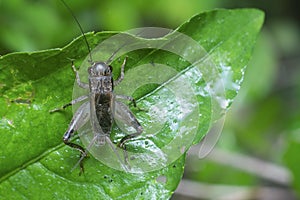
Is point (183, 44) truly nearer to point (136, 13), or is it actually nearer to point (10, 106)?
point (10, 106)

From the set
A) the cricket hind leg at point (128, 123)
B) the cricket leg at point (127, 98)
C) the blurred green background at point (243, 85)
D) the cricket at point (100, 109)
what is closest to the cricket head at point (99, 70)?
the cricket at point (100, 109)

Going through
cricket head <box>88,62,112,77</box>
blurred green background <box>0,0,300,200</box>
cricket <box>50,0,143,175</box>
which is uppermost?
cricket head <box>88,62,112,77</box>

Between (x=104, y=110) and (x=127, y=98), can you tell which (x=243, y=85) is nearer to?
(x=104, y=110)

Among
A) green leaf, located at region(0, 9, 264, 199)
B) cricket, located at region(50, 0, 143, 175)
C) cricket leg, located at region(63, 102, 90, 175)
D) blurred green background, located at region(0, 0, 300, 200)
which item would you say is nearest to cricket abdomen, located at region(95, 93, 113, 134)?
cricket, located at region(50, 0, 143, 175)

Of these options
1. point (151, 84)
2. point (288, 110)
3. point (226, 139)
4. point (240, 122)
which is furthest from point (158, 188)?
point (288, 110)

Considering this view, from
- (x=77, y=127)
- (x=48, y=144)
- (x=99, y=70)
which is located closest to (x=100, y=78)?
(x=99, y=70)

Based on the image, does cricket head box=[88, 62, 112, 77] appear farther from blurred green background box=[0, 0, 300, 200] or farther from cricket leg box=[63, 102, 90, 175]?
blurred green background box=[0, 0, 300, 200]

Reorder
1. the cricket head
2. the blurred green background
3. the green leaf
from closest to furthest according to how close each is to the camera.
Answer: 1. the green leaf
2. the cricket head
3. the blurred green background
